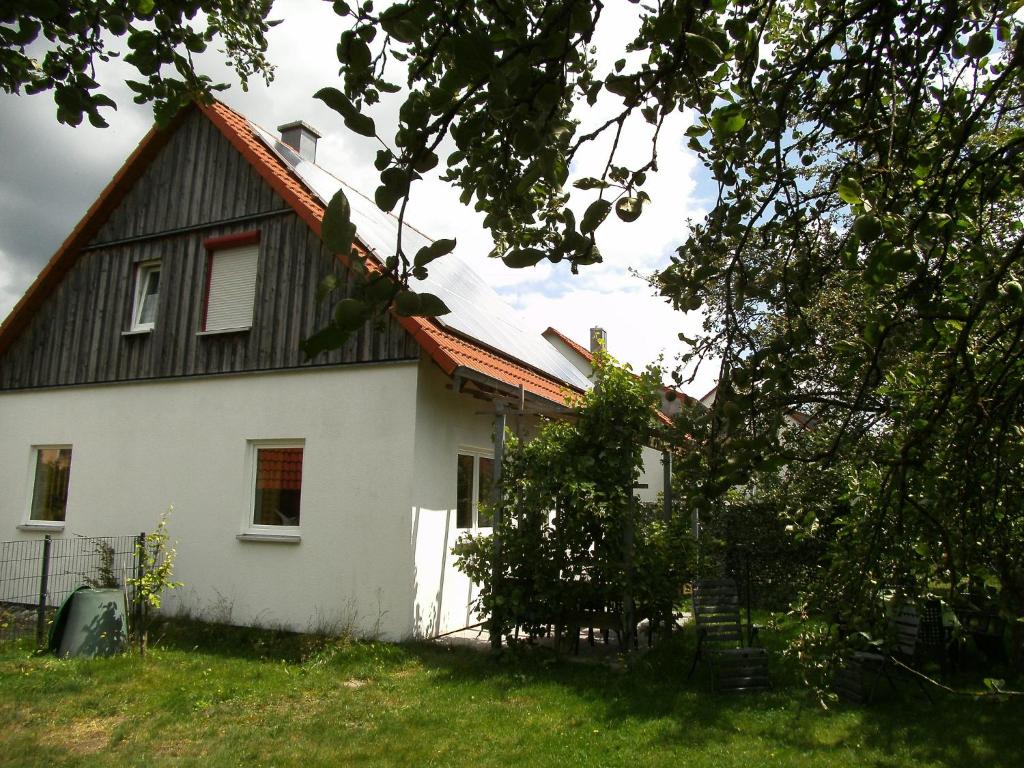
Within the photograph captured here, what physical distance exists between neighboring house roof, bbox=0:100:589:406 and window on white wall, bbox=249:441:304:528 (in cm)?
230

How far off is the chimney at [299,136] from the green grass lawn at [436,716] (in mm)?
8214

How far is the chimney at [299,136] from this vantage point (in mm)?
12422

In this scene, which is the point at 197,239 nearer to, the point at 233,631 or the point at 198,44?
the point at 233,631

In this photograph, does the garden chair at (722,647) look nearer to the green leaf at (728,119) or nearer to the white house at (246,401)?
the white house at (246,401)

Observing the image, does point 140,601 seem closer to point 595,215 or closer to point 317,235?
point 317,235

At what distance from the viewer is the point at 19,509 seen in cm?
1077

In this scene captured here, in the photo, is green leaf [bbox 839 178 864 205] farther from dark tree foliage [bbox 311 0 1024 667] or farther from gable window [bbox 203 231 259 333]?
gable window [bbox 203 231 259 333]

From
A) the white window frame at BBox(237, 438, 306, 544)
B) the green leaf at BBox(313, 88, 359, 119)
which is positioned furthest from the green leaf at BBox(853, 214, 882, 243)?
the white window frame at BBox(237, 438, 306, 544)

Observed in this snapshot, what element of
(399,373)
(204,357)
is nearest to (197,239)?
(204,357)

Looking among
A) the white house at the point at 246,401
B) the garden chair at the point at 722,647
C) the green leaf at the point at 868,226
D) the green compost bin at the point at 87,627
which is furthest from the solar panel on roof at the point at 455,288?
the green leaf at the point at 868,226

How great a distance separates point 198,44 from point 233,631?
6958 millimetres

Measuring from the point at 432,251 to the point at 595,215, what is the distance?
0.44 m

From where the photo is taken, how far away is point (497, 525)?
770 cm

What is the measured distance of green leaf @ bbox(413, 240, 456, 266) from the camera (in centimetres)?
120
